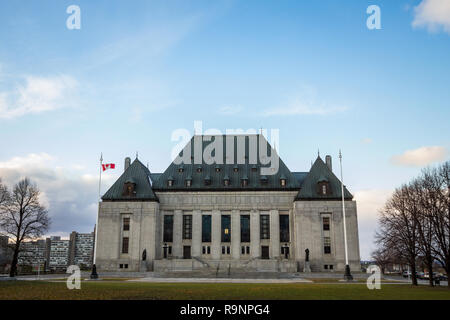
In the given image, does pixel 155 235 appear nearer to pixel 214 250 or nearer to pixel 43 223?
pixel 214 250

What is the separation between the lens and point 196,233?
7038 cm

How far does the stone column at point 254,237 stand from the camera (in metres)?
69.4

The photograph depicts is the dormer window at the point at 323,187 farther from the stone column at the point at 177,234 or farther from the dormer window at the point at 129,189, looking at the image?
the dormer window at the point at 129,189

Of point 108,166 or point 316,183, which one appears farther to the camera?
point 316,183

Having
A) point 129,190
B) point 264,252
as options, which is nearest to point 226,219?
point 264,252

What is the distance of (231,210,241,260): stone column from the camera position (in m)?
69.8

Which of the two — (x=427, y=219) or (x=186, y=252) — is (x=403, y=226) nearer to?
(x=427, y=219)

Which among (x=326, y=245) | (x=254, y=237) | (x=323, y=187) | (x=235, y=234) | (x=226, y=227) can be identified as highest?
(x=323, y=187)

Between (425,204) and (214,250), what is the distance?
38.8 meters

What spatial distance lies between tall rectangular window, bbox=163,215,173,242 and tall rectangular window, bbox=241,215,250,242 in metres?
12.3

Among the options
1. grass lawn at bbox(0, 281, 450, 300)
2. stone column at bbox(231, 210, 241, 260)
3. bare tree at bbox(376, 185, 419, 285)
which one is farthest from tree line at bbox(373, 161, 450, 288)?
stone column at bbox(231, 210, 241, 260)

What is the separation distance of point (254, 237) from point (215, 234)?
6.69 m

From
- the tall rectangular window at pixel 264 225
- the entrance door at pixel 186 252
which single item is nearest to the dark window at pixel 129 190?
Result: the entrance door at pixel 186 252
